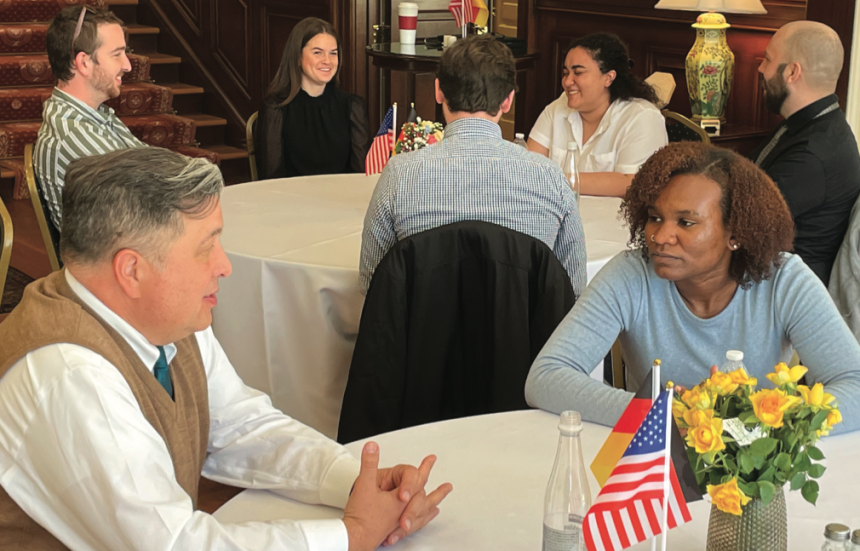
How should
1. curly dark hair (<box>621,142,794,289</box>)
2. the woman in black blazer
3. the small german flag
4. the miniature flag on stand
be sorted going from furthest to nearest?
the miniature flag on stand → the woman in black blazer → curly dark hair (<box>621,142,794,289</box>) → the small german flag

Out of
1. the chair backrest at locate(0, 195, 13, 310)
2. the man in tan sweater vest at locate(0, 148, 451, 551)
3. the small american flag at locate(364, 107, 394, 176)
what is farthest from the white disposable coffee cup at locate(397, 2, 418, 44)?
the man in tan sweater vest at locate(0, 148, 451, 551)

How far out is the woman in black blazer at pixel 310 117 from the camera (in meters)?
4.29

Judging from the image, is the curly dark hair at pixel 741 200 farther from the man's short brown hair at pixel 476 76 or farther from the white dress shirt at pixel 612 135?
the white dress shirt at pixel 612 135

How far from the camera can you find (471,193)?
2.46 m

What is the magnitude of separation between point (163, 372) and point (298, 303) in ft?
4.39

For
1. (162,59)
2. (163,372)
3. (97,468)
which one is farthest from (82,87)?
(162,59)

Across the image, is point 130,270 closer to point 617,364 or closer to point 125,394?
point 125,394

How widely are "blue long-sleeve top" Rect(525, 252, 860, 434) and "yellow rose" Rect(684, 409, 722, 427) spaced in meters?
0.61

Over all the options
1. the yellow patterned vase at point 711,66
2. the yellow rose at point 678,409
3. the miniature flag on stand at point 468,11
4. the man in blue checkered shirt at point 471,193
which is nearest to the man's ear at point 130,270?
the yellow rose at point 678,409

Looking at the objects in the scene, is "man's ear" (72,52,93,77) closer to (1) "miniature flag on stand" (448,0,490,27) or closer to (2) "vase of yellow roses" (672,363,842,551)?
(1) "miniature flag on stand" (448,0,490,27)

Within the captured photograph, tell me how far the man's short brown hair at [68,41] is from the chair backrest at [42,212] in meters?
0.37

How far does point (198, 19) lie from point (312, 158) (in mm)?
3463

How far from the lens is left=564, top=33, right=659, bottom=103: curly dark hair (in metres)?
3.72

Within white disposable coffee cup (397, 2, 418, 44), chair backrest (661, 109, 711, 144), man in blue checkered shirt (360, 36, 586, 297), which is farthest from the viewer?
white disposable coffee cup (397, 2, 418, 44)
